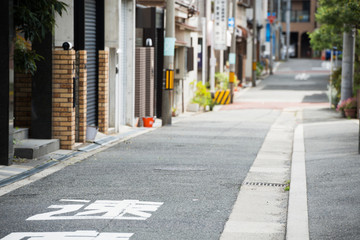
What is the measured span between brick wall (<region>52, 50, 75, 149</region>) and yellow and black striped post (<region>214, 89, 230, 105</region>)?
24.6m

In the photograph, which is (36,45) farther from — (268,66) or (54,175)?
(268,66)

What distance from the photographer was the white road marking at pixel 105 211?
28.9ft

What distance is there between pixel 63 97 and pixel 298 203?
6.78 m

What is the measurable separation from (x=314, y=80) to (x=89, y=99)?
46997mm

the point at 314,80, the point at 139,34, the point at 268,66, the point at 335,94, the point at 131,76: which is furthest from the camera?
the point at 268,66

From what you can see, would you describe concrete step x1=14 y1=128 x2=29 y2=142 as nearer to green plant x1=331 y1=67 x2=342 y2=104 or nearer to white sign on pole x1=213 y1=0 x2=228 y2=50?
green plant x1=331 y1=67 x2=342 y2=104

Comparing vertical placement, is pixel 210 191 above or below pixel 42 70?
below

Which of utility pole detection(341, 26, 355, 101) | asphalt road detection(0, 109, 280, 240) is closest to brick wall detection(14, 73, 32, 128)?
asphalt road detection(0, 109, 280, 240)

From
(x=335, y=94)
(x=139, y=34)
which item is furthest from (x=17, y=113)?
(x=335, y=94)

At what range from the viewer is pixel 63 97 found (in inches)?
600

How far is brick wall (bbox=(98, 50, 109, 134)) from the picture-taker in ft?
60.2

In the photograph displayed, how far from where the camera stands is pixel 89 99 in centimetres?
1830

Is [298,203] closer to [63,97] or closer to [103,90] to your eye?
[63,97]

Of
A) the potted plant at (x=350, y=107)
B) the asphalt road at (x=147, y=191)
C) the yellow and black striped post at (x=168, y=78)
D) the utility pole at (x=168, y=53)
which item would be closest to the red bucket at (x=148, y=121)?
the utility pole at (x=168, y=53)
